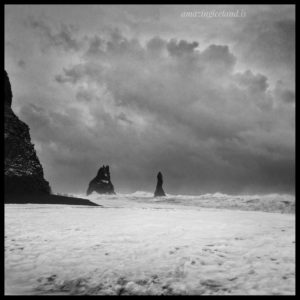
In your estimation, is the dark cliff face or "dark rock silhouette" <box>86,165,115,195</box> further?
"dark rock silhouette" <box>86,165,115,195</box>

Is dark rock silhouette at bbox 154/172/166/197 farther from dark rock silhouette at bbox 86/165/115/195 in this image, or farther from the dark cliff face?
the dark cliff face

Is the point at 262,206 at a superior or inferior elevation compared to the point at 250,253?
inferior

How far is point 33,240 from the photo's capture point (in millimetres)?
7734

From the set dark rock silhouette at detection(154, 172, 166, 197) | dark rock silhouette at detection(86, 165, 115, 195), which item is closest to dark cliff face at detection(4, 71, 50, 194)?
dark rock silhouette at detection(154, 172, 166, 197)

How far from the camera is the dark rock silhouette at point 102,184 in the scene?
9294 cm

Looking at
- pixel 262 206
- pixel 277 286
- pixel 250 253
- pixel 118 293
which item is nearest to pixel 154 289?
pixel 118 293

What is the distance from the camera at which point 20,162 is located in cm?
3095

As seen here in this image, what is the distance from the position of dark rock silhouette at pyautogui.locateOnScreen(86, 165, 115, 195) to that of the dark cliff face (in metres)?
59.4

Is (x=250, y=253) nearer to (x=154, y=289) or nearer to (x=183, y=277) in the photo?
(x=183, y=277)

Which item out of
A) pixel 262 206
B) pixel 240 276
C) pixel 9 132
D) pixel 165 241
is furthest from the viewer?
pixel 9 132

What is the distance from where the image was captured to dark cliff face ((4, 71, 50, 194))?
97.2 ft

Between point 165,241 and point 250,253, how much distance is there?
2.41 metres

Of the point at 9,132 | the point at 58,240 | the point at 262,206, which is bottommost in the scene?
the point at 262,206

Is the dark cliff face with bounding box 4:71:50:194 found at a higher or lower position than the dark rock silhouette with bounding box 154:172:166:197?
higher
